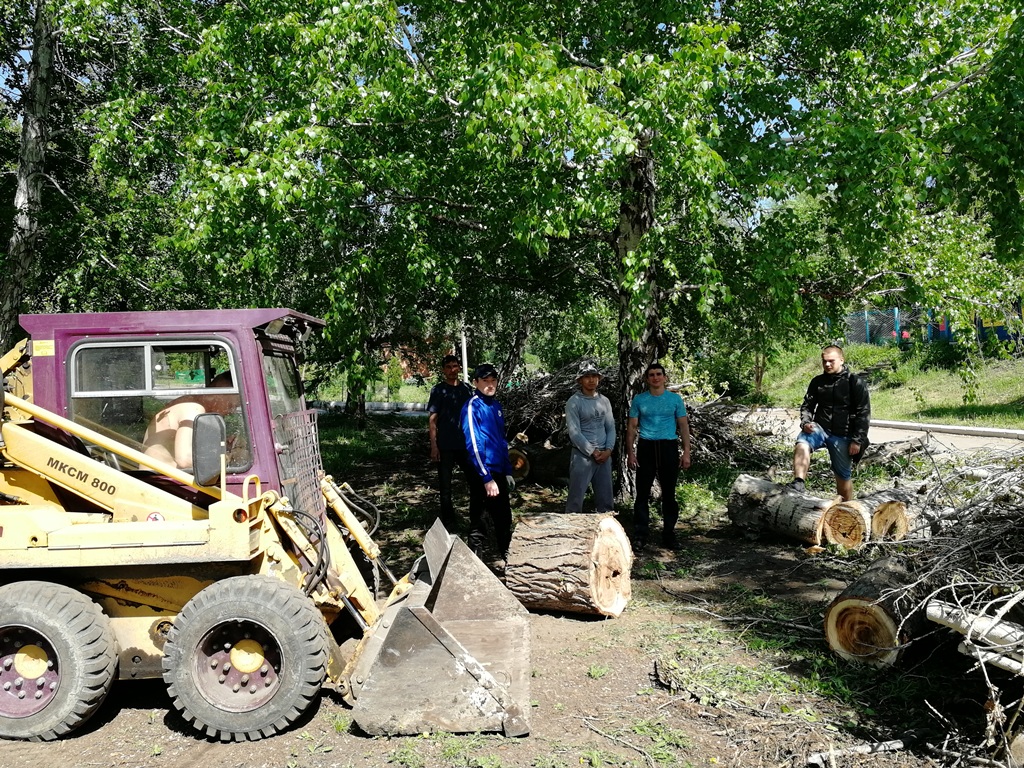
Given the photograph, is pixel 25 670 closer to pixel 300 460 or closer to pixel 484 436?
pixel 300 460

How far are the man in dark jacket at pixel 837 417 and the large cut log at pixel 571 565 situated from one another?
2602mm

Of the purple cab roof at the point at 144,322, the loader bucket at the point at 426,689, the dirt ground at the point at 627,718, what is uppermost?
the purple cab roof at the point at 144,322

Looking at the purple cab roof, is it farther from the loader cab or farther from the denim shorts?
the denim shorts

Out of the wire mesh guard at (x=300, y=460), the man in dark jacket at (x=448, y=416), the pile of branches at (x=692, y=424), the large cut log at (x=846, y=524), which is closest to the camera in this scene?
the wire mesh guard at (x=300, y=460)

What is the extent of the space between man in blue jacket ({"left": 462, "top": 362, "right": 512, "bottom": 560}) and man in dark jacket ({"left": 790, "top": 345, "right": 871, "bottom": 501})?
120 inches

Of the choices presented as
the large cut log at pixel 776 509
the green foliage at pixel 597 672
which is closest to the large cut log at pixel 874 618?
the green foliage at pixel 597 672

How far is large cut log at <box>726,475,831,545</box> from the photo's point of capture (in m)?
7.46

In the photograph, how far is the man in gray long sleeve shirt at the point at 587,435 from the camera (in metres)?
7.10

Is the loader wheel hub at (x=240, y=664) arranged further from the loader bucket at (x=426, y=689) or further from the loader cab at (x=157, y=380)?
the loader cab at (x=157, y=380)

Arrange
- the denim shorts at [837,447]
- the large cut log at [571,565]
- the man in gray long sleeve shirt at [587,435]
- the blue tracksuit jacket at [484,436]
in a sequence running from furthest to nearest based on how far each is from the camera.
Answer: the denim shorts at [837,447] → the man in gray long sleeve shirt at [587,435] → the blue tracksuit jacket at [484,436] → the large cut log at [571,565]

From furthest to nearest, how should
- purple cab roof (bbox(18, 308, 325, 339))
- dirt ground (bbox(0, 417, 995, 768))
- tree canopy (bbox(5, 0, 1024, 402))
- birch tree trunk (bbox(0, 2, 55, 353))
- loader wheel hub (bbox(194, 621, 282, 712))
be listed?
birch tree trunk (bbox(0, 2, 55, 353)) < tree canopy (bbox(5, 0, 1024, 402)) < purple cab roof (bbox(18, 308, 325, 339)) < loader wheel hub (bbox(194, 621, 282, 712)) < dirt ground (bbox(0, 417, 995, 768))

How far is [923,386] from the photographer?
21.6 metres

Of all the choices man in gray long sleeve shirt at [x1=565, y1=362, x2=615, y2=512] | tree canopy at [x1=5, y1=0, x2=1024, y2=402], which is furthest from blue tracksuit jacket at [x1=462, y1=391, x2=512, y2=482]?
tree canopy at [x1=5, y1=0, x2=1024, y2=402]

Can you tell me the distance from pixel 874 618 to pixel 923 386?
1926 centimetres
